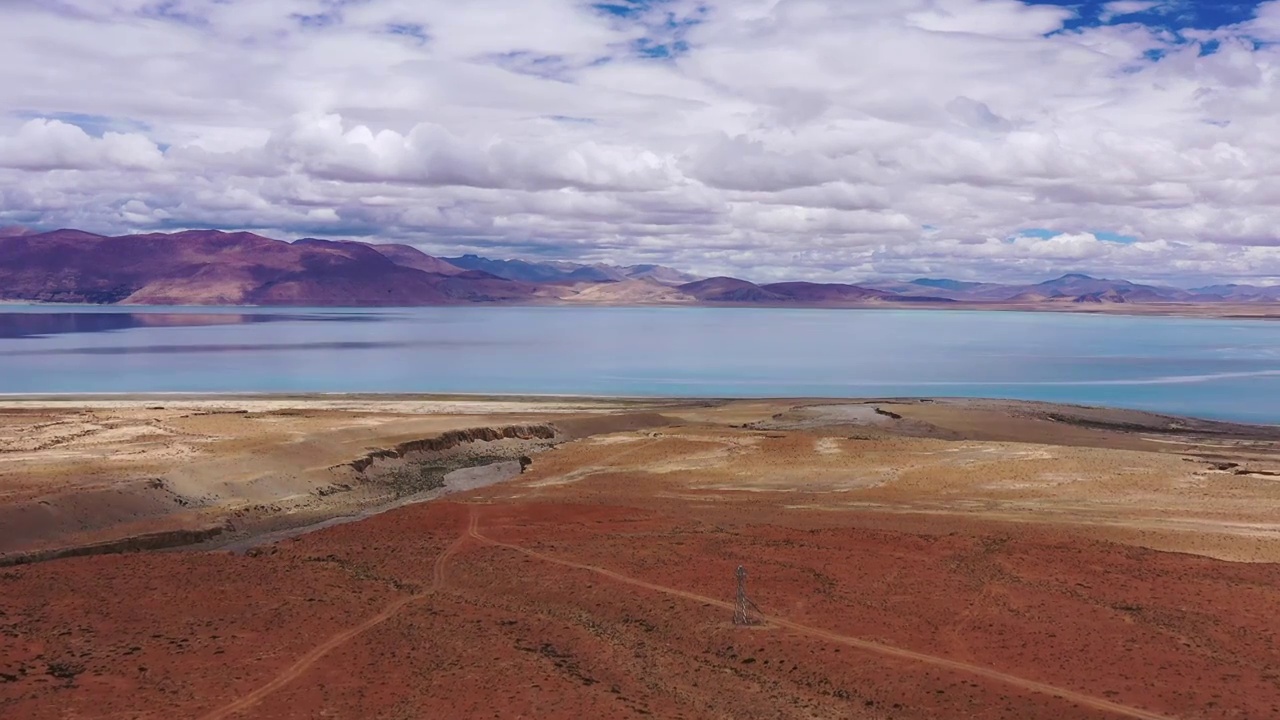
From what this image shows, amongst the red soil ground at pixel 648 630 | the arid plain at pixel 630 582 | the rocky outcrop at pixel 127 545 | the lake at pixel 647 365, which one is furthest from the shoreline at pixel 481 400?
the red soil ground at pixel 648 630

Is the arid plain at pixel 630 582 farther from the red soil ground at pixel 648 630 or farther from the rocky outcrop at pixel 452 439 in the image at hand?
the rocky outcrop at pixel 452 439

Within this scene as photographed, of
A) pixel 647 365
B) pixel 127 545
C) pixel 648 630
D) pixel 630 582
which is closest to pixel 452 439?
pixel 127 545

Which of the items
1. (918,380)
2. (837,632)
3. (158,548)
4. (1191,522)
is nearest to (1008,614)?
(837,632)

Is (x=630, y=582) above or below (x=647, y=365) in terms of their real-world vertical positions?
below

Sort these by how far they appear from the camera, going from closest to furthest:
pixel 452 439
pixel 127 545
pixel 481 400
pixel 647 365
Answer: pixel 127 545 → pixel 452 439 → pixel 481 400 → pixel 647 365

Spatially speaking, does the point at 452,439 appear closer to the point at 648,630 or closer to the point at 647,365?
the point at 648,630

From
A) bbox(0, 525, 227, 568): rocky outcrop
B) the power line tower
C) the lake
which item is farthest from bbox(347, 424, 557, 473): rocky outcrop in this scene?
the lake
